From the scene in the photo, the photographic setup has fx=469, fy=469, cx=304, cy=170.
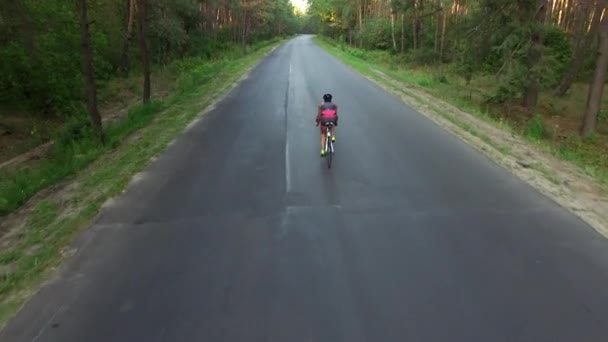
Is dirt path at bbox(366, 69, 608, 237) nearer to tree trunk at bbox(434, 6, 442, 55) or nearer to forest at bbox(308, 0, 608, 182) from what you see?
forest at bbox(308, 0, 608, 182)

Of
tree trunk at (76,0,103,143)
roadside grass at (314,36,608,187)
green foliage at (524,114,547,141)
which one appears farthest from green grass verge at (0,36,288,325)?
green foliage at (524,114,547,141)

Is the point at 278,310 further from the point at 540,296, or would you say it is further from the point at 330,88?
the point at 330,88

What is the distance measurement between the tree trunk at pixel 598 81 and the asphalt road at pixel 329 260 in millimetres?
8272

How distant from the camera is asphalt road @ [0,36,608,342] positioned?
4.41 metres

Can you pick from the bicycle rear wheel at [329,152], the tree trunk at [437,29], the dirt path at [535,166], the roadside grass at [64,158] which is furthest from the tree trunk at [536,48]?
the tree trunk at [437,29]

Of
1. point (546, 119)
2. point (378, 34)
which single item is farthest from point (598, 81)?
point (378, 34)

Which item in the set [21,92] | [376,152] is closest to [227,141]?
[376,152]

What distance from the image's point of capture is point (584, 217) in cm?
693

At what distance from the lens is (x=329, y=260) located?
18.4 feet

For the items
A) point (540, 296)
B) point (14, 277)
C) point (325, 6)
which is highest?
point (325, 6)

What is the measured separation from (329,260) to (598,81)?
1406 centimetres

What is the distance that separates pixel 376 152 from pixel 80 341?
7453mm

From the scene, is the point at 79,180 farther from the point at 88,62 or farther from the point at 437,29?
the point at 437,29

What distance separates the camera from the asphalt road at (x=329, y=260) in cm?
441
